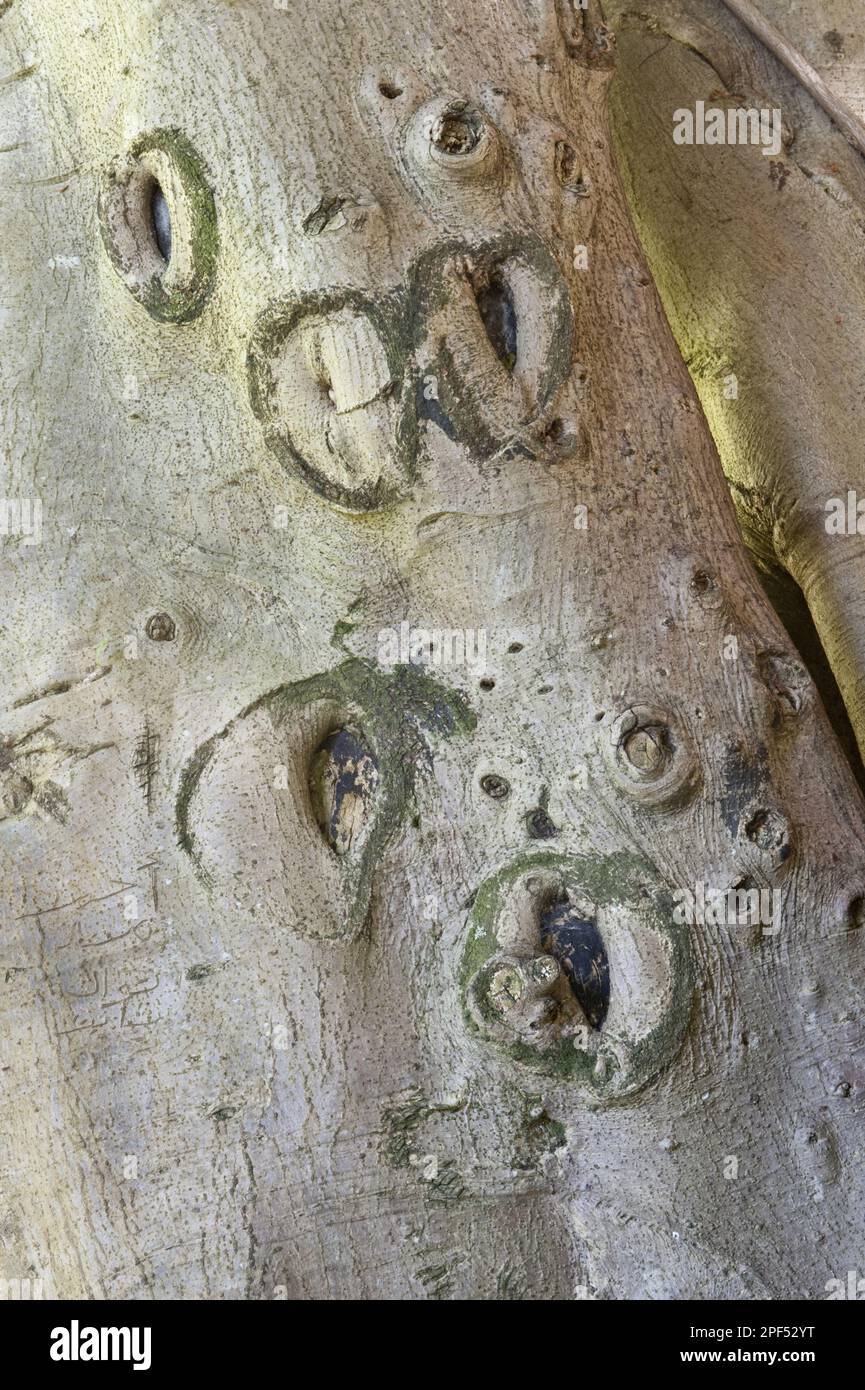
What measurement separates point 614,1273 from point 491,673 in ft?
2.37

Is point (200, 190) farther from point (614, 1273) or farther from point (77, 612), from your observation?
point (614, 1273)

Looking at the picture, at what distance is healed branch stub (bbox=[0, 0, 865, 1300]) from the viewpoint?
5.54 ft

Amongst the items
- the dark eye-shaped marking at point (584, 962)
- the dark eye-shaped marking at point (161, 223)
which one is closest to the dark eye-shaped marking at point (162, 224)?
the dark eye-shaped marking at point (161, 223)

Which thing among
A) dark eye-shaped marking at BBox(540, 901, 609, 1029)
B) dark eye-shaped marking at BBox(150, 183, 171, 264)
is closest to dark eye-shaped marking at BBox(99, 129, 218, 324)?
dark eye-shaped marking at BBox(150, 183, 171, 264)

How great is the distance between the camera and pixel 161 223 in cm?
189

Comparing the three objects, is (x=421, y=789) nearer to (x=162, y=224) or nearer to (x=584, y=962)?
(x=584, y=962)

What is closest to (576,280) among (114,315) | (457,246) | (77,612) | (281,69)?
(457,246)

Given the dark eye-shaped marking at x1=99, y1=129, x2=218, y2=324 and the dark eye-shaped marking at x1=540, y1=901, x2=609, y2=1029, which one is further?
the dark eye-shaped marking at x1=99, y1=129, x2=218, y2=324

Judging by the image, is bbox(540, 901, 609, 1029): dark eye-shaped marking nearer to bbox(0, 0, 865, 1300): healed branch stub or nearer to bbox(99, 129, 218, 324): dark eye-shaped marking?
bbox(0, 0, 865, 1300): healed branch stub

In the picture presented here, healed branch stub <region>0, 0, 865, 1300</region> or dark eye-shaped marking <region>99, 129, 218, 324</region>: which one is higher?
dark eye-shaped marking <region>99, 129, 218, 324</region>

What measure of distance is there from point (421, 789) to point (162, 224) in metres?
0.80

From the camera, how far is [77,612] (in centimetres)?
190

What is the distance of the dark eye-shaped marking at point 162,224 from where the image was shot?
70.7 inches

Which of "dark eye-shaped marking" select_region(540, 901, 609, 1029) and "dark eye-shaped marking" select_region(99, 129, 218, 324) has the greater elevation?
"dark eye-shaped marking" select_region(99, 129, 218, 324)
